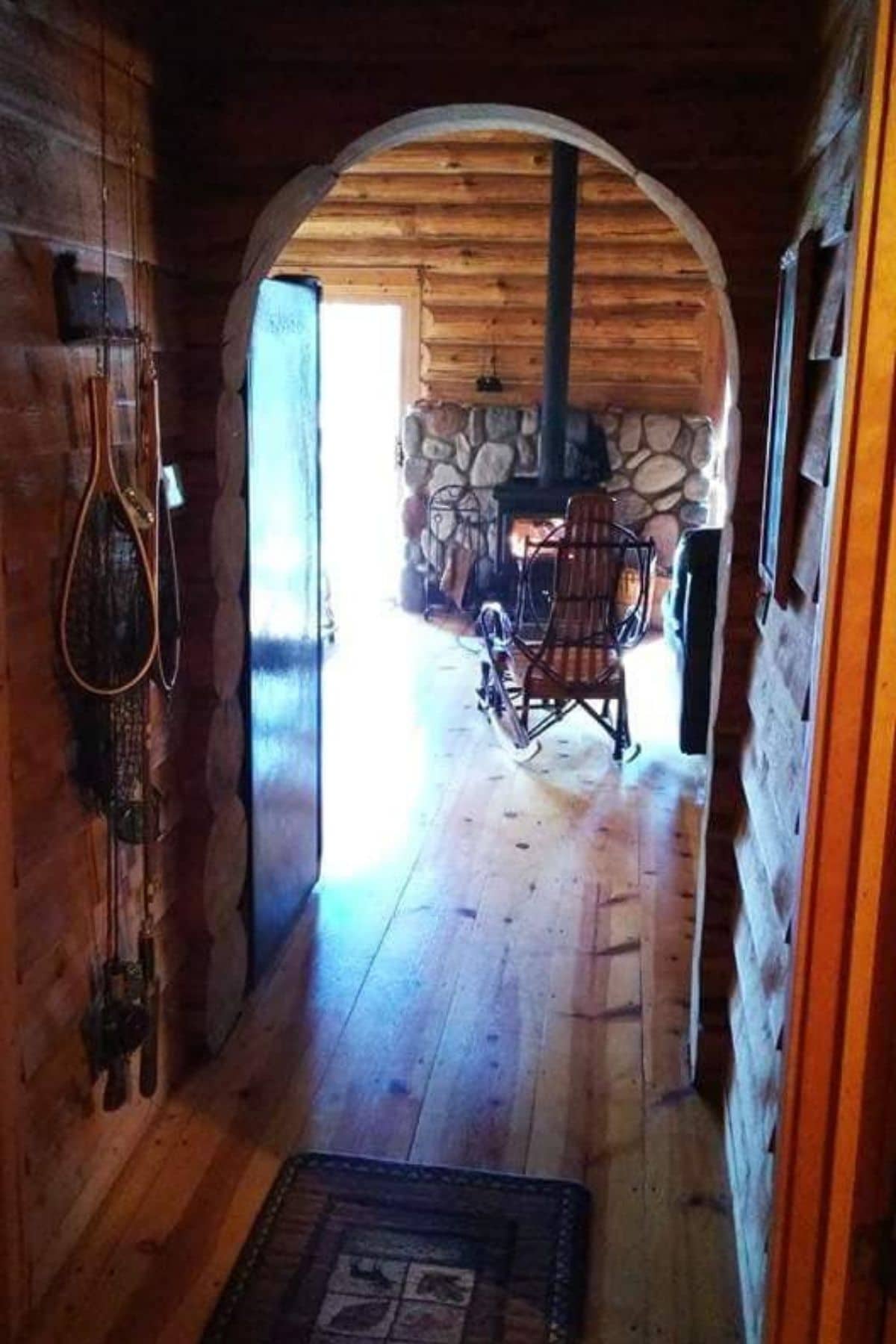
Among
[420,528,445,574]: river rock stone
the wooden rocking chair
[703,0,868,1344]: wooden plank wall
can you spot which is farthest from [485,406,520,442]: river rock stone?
[703,0,868,1344]: wooden plank wall

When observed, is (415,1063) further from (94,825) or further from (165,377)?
(165,377)

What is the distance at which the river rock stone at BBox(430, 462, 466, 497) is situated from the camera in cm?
819

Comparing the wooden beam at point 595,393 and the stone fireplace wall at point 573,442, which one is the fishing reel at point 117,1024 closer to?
the stone fireplace wall at point 573,442

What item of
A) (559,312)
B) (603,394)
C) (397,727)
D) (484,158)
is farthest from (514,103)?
(603,394)

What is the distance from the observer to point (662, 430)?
793 centimetres

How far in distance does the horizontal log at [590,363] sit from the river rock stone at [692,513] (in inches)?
28.2

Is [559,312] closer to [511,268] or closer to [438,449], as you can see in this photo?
[511,268]

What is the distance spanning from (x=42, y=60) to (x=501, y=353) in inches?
238

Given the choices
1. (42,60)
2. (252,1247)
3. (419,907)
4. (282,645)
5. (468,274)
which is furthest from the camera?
(468,274)

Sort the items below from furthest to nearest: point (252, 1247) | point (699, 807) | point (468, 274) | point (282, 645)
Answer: point (468, 274), point (699, 807), point (282, 645), point (252, 1247)

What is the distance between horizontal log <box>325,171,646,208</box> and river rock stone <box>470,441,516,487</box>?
126 centimetres

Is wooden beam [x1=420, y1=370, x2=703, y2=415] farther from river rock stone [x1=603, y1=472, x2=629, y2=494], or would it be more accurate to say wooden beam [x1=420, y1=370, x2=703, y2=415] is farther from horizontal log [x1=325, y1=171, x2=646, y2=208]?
horizontal log [x1=325, y1=171, x2=646, y2=208]

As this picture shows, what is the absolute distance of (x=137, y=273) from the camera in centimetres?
250

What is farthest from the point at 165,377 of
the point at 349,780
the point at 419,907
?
the point at 349,780
